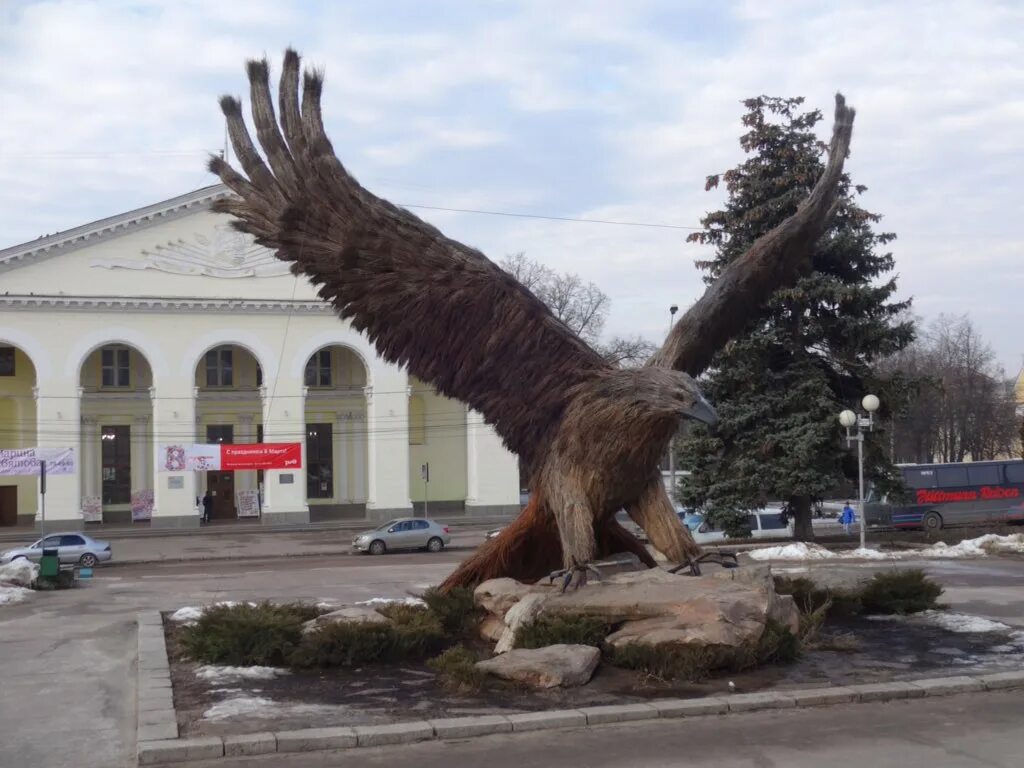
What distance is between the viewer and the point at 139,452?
46.0 metres

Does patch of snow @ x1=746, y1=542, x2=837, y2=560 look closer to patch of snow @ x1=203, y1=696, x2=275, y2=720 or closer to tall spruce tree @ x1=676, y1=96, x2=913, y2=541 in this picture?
tall spruce tree @ x1=676, y1=96, x2=913, y2=541

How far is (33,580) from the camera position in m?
20.6

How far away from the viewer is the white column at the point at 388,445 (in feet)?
148

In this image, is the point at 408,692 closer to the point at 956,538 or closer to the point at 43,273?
the point at 956,538

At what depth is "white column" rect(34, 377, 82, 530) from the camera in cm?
4106

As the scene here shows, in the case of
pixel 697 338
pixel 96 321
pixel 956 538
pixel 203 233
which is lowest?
pixel 956 538

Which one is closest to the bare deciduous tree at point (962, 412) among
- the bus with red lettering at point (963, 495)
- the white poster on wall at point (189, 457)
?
the bus with red lettering at point (963, 495)

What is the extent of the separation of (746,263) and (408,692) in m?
6.13

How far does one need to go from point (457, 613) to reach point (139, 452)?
Result: 3765 cm

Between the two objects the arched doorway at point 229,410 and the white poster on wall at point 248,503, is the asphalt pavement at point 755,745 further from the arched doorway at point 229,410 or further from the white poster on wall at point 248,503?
the arched doorway at point 229,410

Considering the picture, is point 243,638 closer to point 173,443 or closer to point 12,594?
point 12,594

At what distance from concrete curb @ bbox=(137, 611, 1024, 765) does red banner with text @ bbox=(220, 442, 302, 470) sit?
3285 centimetres

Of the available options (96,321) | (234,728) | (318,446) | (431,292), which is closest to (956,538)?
(431,292)

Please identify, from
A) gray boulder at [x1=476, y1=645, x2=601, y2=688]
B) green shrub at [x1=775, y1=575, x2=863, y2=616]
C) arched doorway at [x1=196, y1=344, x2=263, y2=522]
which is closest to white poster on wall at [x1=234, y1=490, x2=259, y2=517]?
arched doorway at [x1=196, y1=344, x2=263, y2=522]
